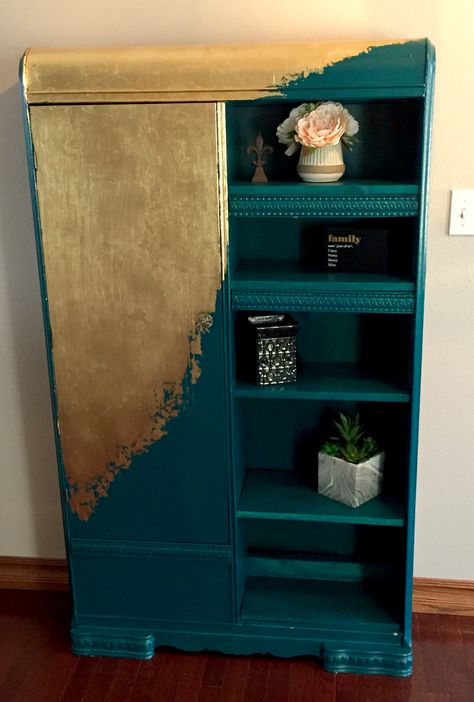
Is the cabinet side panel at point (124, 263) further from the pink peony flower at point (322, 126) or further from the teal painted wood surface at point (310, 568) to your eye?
the teal painted wood surface at point (310, 568)

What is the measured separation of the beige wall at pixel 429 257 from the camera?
2199 millimetres

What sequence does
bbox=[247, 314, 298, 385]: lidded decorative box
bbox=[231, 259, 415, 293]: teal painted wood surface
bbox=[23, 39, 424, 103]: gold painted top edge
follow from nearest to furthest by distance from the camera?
bbox=[23, 39, 424, 103]: gold painted top edge, bbox=[231, 259, 415, 293]: teal painted wood surface, bbox=[247, 314, 298, 385]: lidded decorative box

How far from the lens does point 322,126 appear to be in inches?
81.0

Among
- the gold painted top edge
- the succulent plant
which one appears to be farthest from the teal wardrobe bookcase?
the succulent plant

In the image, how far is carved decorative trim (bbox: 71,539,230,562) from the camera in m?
2.35

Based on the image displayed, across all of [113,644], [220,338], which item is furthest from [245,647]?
[220,338]

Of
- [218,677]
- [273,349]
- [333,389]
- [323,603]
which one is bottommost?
[218,677]

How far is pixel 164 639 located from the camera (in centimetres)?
245

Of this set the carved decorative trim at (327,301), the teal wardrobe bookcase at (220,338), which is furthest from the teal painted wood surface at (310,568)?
the carved decorative trim at (327,301)

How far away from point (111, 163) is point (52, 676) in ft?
4.80

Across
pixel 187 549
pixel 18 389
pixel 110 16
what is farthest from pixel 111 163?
pixel 187 549

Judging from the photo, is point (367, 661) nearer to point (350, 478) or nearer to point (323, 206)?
point (350, 478)

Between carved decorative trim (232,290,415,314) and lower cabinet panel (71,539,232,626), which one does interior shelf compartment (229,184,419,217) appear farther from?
lower cabinet panel (71,539,232,626)

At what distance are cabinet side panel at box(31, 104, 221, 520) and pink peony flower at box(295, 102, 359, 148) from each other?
0.23m
